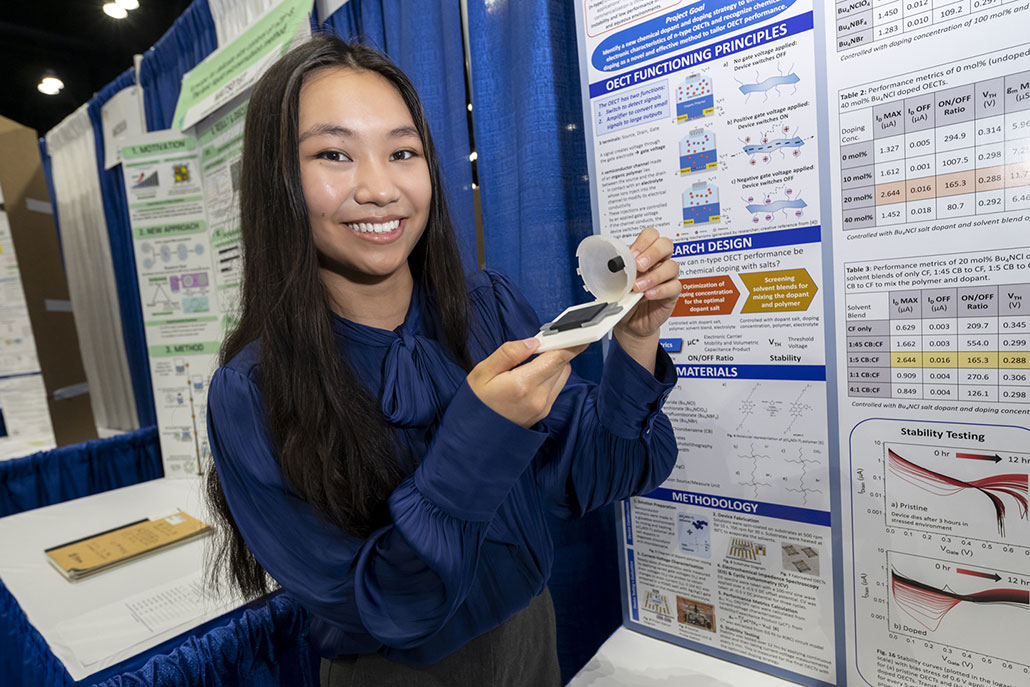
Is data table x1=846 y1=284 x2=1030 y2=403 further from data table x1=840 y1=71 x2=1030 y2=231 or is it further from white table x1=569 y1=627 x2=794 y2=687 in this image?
white table x1=569 y1=627 x2=794 y2=687

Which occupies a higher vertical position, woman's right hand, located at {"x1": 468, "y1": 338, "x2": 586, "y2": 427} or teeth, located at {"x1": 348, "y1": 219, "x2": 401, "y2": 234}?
teeth, located at {"x1": 348, "y1": 219, "x2": 401, "y2": 234}

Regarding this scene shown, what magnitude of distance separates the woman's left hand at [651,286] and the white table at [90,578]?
3.63 feet

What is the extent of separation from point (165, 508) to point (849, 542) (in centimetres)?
200

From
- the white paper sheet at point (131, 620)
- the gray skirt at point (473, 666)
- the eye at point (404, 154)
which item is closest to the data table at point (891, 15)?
the eye at point (404, 154)

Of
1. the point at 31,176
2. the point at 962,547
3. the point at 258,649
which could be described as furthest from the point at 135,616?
the point at 31,176

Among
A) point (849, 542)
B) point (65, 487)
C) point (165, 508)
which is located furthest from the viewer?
point (65, 487)

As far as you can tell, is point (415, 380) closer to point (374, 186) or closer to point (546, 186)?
point (374, 186)

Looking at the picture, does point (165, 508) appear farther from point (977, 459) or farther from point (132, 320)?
point (977, 459)

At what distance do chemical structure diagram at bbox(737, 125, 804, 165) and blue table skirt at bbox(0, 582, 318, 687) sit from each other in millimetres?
1284

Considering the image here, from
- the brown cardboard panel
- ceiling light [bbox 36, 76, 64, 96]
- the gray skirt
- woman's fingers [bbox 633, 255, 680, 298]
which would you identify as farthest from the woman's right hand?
ceiling light [bbox 36, 76, 64, 96]

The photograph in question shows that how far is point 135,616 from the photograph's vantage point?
4.02 ft

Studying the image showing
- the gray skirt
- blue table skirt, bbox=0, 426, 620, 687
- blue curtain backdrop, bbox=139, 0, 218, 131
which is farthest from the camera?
blue curtain backdrop, bbox=139, 0, 218, 131

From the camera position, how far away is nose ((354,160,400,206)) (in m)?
0.74

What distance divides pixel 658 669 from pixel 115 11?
4000mm
